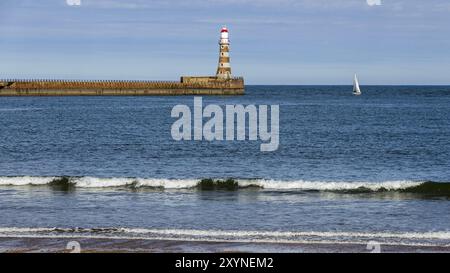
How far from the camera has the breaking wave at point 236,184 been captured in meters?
25.3

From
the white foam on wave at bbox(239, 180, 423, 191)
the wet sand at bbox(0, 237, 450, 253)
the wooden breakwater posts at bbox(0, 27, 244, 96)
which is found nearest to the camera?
the wet sand at bbox(0, 237, 450, 253)

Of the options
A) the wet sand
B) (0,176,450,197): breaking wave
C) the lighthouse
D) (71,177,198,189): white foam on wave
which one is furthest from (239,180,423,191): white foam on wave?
the lighthouse

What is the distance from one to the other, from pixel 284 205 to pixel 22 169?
15.4 metres

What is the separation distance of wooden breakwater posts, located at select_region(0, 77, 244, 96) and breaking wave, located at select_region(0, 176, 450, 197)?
104 meters

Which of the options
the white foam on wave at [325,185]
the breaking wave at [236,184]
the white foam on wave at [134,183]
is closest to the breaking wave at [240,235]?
the breaking wave at [236,184]

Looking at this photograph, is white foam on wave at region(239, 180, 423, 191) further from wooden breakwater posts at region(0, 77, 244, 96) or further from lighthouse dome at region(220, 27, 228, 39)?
wooden breakwater posts at region(0, 77, 244, 96)

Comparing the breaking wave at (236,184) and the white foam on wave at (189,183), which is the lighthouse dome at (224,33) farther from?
the breaking wave at (236,184)

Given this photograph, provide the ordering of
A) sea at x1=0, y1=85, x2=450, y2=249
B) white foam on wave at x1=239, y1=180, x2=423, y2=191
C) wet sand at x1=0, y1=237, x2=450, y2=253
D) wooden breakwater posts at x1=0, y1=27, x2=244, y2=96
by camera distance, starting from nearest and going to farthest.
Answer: wet sand at x1=0, y1=237, x2=450, y2=253
sea at x1=0, y1=85, x2=450, y2=249
white foam on wave at x1=239, y1=180, x2=423, y2=191
wooden breakwater posts at x1=0, y1=27, x2=244, y2=96

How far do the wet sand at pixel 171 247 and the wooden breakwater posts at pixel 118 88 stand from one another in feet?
383

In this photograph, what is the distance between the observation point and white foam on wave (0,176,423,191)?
25703 mm

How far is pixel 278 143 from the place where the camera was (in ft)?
147
